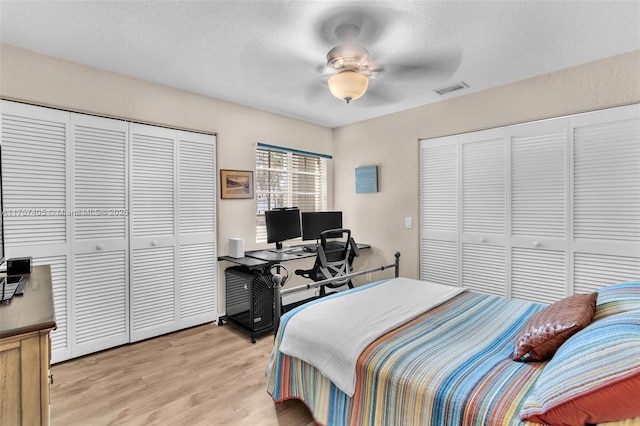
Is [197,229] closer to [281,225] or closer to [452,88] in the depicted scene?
[281,225]

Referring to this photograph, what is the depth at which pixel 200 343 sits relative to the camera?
3014 millimetres

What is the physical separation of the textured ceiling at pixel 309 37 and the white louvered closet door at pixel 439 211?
815 mm

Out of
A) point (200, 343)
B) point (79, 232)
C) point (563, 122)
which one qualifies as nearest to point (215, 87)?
point (79, 232)

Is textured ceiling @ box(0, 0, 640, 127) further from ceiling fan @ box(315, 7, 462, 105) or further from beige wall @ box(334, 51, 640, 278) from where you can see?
beige wall @ box(334, 51, 640, 278)

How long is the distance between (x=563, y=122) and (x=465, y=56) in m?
1.16

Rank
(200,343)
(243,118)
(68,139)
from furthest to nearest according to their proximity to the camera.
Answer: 1. (243,118)
2. (200,343)
3. (68,139)

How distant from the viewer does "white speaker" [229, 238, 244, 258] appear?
3.46 m

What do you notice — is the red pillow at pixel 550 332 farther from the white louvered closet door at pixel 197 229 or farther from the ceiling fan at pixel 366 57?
the white louvered closet door at pixel 197 229

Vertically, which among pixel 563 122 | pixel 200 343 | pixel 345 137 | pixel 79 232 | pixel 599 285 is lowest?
pixel 200 343

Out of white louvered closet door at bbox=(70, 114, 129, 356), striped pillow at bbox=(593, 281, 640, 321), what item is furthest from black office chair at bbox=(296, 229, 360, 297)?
striped pillow at bbox=(593, 281, 640, 321)

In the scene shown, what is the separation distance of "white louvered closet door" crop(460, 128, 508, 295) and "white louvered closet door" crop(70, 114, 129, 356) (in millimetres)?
3463

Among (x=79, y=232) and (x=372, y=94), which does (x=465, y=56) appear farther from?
(x=79, y=232)

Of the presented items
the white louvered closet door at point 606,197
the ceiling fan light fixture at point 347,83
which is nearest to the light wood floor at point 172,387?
the ceiling fan light fixture at point 347,83

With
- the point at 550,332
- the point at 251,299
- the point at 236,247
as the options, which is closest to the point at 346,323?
the point at 550,332
